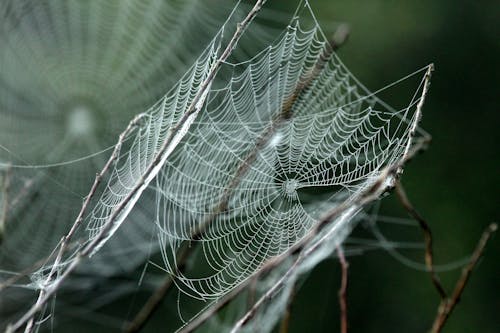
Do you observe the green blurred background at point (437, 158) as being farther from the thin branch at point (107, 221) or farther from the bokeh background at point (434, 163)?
the thin branch at point (107, 221)

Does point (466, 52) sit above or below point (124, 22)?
below

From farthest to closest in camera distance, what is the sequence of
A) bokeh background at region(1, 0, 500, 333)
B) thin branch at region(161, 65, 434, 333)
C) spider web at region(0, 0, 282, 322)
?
bokeh background at region(1, 0, 500, 333) → spider web at region(0, 0, 282, 322) → thin branch at region(161, 65, 434, 333)

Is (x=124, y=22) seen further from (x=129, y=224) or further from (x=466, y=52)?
(x=466, y=52)

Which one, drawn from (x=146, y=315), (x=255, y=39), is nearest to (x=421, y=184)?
(x=255, y=39)

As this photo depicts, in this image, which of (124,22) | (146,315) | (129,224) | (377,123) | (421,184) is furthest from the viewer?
(421,184)

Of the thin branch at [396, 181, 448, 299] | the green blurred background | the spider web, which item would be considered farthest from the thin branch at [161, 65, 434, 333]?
the green blurred background

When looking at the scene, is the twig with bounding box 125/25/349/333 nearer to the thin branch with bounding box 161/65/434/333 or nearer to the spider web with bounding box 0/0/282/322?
the thin branch with bounding box 161/65/434/333

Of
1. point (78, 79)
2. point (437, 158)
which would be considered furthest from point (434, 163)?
point (78, 79)

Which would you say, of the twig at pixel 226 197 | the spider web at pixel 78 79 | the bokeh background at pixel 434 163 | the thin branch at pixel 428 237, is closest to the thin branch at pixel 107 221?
the twig at pixel 226 197
